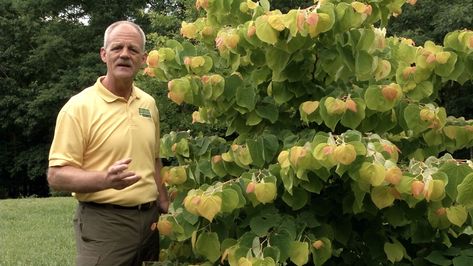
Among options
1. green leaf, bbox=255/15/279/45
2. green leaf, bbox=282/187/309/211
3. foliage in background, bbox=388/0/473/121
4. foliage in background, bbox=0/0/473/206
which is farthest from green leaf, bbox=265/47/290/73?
foliage in background, bbox=0/0/473/206

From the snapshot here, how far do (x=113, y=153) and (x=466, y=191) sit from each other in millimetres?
1640

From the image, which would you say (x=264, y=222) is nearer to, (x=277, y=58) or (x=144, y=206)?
(x=277, y=58)

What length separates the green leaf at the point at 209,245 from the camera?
8.13 feet

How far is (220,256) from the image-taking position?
2.54 meters

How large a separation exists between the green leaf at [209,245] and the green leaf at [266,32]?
794 millimetres

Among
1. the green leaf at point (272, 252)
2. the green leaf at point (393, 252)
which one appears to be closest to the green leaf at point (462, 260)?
the green leaf at point (393, 252)

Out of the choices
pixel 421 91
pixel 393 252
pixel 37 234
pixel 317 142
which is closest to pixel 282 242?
pixel 317 142

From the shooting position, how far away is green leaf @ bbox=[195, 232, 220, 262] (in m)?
2.48

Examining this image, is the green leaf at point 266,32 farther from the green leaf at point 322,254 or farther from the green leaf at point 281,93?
the green leaf at point 322,254

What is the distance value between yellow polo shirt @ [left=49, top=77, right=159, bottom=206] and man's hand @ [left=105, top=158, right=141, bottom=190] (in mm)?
322

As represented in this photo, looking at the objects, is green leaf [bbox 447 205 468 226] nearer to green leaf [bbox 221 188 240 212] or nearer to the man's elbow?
green leaf [bbox 221 188 240 212]

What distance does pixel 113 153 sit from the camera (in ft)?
→ 9.70

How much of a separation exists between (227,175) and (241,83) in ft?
1.35

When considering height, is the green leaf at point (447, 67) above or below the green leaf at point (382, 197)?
above
